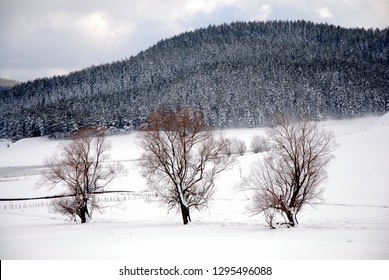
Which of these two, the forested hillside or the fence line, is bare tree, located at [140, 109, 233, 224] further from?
the fence line

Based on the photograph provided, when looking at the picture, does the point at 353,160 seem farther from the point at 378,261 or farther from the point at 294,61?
the point at 294,61

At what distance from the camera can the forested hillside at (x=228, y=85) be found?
173 feet

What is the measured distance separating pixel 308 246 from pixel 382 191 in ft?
72.1

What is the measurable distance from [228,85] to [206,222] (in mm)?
103270

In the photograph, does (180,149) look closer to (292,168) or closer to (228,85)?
(292,168)

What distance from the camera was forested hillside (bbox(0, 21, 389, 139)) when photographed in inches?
2071

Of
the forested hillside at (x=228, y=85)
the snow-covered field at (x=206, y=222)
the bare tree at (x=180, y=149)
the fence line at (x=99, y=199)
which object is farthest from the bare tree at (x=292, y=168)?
the fence line at (x=99, y=199)

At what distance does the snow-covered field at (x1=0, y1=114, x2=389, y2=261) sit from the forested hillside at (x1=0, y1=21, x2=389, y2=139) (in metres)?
6.41

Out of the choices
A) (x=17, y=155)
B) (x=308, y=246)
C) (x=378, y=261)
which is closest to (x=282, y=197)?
(x=308, y=246)

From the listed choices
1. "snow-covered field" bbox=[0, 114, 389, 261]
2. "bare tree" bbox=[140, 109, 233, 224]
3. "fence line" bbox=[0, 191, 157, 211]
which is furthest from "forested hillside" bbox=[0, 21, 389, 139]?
"bare tree" bbox=[140, 109, 233, 224]

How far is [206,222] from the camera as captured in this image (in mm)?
20703

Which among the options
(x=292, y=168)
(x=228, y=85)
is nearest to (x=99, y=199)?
(x=292, y=168)

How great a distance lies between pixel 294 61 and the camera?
130750 mm

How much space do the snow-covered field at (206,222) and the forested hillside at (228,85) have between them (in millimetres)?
6407
